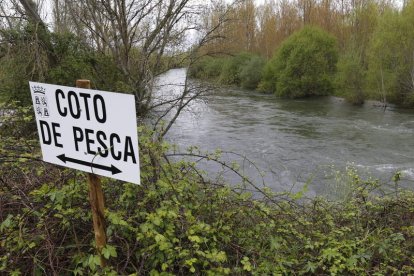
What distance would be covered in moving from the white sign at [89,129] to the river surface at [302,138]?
6.03 m

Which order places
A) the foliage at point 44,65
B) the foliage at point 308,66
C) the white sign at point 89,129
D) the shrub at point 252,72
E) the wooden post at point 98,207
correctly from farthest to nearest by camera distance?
the shrub at point 252,72
the foliage at point 308,66
the foliage at point 44,65
the wooden post at point 98,207
the white sign at point 89,129

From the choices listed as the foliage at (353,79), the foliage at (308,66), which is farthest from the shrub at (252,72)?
the foliage at (353,79)

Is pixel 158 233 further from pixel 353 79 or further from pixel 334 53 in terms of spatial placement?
pixel 334 53

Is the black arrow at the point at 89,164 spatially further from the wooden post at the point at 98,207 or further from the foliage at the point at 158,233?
the foliage at the point at 158,233

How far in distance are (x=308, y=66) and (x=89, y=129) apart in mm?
30040

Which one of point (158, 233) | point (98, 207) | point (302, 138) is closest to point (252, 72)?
point (302, 138)

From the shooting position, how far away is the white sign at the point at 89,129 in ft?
5.81

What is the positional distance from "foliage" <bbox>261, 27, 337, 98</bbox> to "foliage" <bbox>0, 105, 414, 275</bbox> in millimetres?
26992

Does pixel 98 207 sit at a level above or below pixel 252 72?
above

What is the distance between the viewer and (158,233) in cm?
222

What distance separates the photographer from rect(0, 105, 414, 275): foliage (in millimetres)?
2242

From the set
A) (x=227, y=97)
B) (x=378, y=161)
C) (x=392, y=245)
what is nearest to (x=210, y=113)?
(x=227, y=97)

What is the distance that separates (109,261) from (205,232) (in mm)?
711

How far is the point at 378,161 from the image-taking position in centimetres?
1244
